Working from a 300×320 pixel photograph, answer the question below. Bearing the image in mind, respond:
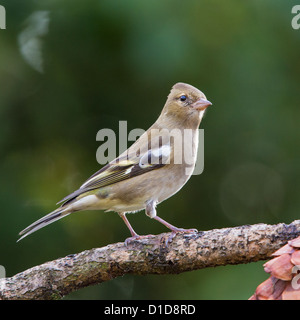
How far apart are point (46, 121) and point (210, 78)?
144cm

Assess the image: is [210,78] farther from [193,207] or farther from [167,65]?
[193,207]

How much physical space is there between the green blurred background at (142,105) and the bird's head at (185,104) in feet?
0.69

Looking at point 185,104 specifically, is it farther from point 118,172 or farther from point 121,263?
point 121,263

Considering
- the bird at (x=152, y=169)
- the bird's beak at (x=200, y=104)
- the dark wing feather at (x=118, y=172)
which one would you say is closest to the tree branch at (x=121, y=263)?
the bird at (x=152, y=169)

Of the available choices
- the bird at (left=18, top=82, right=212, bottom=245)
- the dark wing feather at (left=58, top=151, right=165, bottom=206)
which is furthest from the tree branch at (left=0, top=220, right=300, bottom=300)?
the dark wing feather at (left=58, top=151, right=165, bottom=206)

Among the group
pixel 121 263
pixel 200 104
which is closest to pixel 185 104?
pixel 200 104

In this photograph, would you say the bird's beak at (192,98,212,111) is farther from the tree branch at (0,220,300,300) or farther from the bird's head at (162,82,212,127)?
the tree branch at (0,220,300,300)

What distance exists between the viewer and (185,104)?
13.2ft

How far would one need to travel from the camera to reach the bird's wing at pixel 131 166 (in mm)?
3727

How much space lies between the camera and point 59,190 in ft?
14.4

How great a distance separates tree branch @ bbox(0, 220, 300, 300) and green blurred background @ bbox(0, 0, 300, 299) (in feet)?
→ 5.56

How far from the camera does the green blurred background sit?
13.2 ft
